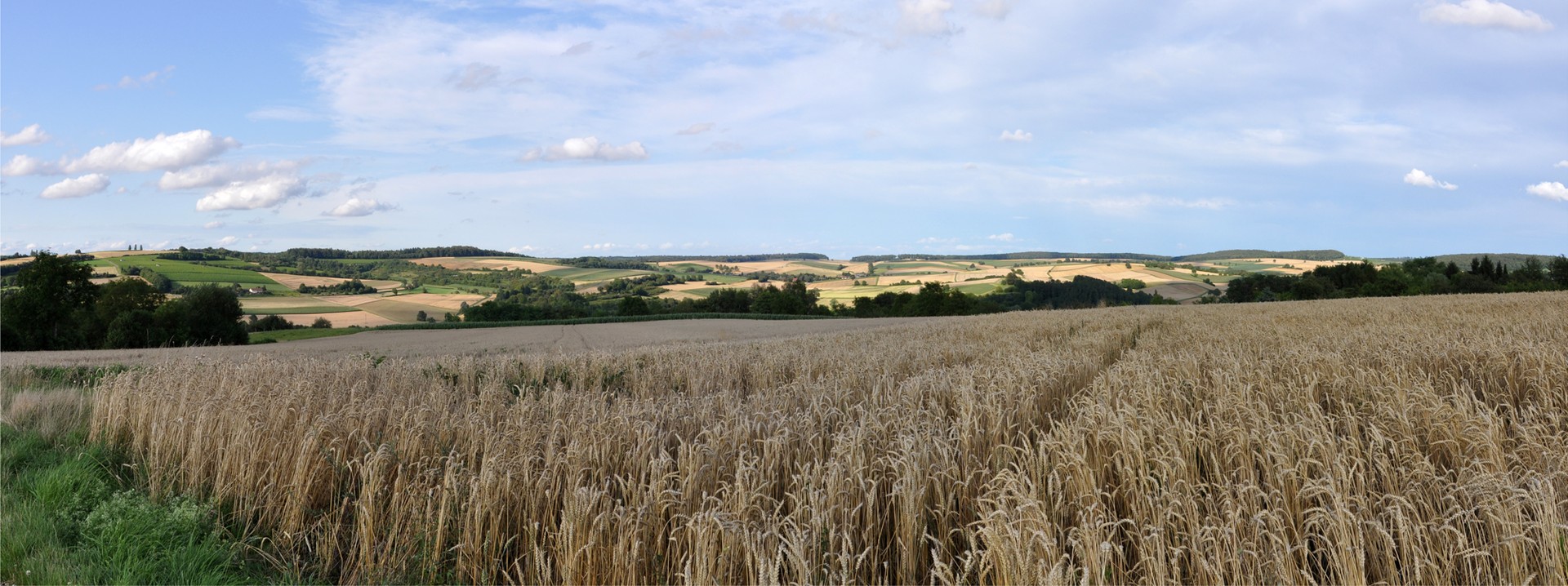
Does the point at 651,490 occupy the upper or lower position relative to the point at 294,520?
upper

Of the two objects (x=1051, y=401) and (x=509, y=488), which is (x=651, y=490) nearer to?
(x=509, y=488)

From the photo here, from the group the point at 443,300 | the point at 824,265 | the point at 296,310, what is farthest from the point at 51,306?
the point at 824,265

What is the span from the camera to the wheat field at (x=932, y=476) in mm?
3318

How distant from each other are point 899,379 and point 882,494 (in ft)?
15.8

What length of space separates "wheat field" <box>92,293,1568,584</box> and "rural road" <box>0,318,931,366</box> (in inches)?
796

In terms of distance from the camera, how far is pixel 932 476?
4.05 meters

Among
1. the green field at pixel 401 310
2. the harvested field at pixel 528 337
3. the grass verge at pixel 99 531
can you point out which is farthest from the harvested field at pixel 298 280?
the grass verge at pixel 99 531

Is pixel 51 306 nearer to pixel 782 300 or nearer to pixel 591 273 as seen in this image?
pixel 591 273

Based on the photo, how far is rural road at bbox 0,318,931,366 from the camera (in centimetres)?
2805

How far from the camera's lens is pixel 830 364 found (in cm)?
997

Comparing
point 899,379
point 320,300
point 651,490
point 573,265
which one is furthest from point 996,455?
point 573,265

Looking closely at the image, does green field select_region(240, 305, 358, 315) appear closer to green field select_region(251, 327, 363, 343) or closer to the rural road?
green field select_region(251, 327, 363, 343)

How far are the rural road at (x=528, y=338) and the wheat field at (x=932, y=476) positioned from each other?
20219mm

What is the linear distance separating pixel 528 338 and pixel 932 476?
35.3 m
